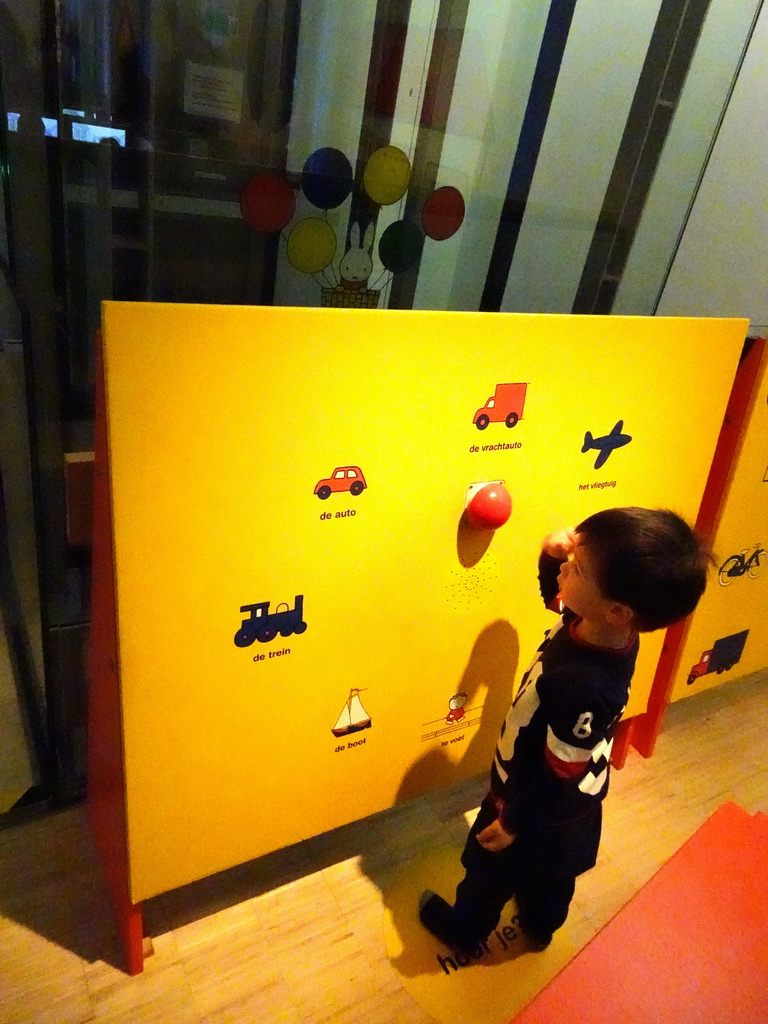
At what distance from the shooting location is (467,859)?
3.63 feet

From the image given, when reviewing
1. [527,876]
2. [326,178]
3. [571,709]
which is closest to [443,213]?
[326,178]

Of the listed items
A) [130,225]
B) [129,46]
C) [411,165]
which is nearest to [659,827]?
[411,165]

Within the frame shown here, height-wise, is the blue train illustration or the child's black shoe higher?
the blue train illustration

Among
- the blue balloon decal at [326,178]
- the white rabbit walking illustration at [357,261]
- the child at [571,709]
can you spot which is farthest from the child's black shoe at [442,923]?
the blue balloon decal at [326,178]

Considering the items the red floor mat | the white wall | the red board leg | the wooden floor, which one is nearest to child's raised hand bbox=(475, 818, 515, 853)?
the red floor mat

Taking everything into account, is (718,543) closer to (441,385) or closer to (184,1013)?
(441,385)

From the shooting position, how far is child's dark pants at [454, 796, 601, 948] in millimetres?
1016

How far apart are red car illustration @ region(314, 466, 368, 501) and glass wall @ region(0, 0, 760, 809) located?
0.40m

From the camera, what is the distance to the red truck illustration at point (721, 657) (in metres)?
1.55

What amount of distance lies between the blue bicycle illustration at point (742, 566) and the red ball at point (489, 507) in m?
0.67

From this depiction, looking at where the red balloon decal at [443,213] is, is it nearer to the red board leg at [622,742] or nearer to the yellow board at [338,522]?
the yellow board at [338,522]

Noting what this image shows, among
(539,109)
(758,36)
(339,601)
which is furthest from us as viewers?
(758,36)

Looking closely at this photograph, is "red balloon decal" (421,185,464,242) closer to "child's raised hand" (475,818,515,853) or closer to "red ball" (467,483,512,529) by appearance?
"red ball" (467,483,512,529)

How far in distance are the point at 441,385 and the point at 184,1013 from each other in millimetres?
954
